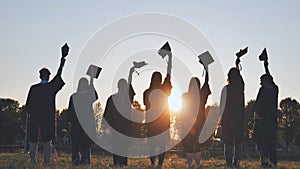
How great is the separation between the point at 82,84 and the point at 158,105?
1.83 metres

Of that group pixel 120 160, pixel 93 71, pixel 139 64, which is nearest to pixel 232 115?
pixel 139 64

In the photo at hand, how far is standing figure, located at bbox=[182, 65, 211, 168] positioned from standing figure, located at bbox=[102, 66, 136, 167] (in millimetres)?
1534

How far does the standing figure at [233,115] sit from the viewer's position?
11953 millimetres

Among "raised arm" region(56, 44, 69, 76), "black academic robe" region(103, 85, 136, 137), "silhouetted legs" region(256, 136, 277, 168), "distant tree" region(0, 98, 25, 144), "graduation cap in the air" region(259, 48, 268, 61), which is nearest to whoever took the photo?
"raised arm" region(56, 44, 69, 76)

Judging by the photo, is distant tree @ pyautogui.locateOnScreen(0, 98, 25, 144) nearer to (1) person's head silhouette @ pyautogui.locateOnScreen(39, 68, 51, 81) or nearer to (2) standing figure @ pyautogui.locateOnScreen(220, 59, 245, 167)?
(1) person's head silhouette @ pyautogui.locateOnScreen(39, 68, 51, 81)

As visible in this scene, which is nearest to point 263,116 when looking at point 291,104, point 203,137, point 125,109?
point 203,137

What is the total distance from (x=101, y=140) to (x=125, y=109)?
122 centimetres

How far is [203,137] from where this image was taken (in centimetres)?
1152

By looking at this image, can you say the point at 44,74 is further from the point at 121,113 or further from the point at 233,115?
the point at 233,115

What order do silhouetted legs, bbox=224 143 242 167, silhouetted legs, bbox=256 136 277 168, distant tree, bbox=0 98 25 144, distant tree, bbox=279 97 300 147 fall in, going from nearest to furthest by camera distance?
silhouetted legs, bbox=256 136 277 168
silhouetted legs, bbox=224 143 242 167
distant tree, bbox=0 98 25 144
distant tree, bbox=279 97 300 147

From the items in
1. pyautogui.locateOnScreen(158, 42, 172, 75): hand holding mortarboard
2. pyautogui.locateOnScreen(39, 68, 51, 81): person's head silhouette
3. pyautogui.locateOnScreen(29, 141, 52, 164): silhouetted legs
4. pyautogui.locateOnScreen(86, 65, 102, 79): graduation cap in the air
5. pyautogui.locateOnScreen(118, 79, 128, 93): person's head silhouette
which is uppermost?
pyautogui.locateOnScreen(158, 42, 172, 75): hand holding mortarboard

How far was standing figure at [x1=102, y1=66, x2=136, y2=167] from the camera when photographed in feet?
40.3

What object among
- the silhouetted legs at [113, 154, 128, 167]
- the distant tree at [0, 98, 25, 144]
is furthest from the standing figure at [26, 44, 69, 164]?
the distant tree at [0, 98, 25, 144]

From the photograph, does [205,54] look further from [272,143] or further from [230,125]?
[272,143]
